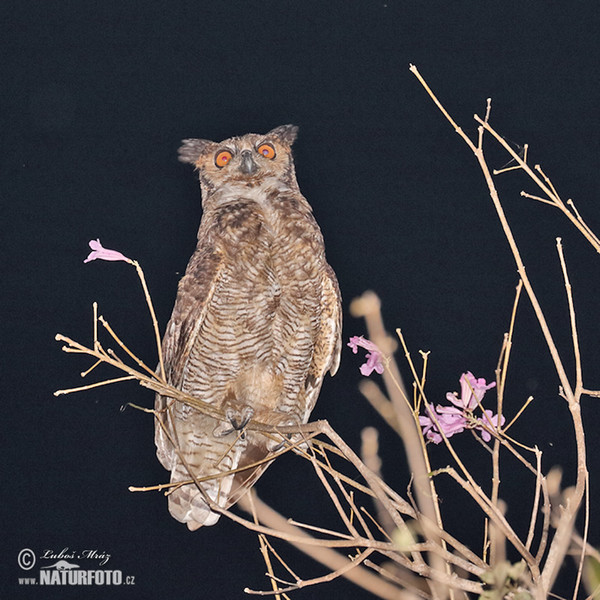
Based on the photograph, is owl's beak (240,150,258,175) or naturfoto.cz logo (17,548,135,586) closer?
owl's beak (240,150,258,175)

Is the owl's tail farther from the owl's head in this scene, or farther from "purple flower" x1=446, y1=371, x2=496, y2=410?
"purple flower" x1=446, y1=371, x2=496, y2=410

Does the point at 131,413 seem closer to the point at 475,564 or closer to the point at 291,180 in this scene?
the point at 291,180

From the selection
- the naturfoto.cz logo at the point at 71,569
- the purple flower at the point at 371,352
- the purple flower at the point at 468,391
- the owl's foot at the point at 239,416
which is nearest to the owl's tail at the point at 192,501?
the owl's foot at the point at 239,416

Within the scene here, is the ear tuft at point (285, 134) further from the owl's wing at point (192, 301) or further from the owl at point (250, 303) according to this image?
the owl's wing at point (192, 301)

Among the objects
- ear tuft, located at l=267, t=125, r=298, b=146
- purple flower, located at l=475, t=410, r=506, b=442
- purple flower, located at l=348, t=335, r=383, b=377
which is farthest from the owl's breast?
purple flower, located at l=475, t=410, r=506, b=442

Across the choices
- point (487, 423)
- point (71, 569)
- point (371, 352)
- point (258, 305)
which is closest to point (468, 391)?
point (487, 423)

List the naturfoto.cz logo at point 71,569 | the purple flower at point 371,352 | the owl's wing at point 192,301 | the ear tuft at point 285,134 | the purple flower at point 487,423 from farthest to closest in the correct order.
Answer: the naturfoto.cz logo at point 71,569 < the ear tuft at point 285,134 < the owl's wing at point 192,301 < the purple flower at point 371,352 < the purple flower at point 487,423

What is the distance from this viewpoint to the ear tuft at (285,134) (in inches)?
61.0

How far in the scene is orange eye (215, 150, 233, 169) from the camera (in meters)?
1.51

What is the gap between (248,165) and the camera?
1470 millimetres

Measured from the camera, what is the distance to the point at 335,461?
1.86 metres

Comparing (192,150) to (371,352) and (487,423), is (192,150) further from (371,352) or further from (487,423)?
(487,423)

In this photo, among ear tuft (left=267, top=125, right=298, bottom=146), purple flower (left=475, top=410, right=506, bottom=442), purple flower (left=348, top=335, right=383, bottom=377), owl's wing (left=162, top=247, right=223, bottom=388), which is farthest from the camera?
ear tuft (left=267, top=125, right=298, bottom=146)

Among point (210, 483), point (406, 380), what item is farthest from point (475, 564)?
point (406, 380)
